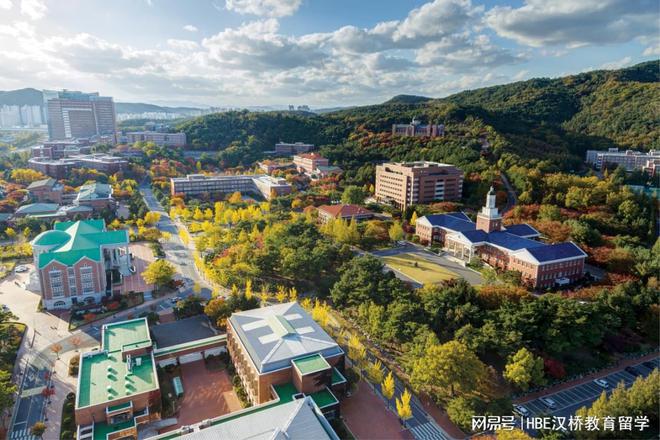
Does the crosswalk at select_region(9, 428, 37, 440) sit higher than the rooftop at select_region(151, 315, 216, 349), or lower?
lower

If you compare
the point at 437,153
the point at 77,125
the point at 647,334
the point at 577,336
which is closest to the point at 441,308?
the point at 577,336

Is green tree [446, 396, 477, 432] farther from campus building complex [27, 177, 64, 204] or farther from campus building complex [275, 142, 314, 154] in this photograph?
campus building complex [275, 142, 314, 154]

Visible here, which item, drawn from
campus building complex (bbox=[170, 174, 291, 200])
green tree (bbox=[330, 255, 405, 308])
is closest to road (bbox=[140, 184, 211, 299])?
campus building complex (bbox=[170, 174, 291, 200])

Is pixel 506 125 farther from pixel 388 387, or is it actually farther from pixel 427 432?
pixel 427 432

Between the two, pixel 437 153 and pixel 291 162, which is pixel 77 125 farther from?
pixel 437 153

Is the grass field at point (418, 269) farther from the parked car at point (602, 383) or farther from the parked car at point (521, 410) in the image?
the parked car at point (521, 410)
